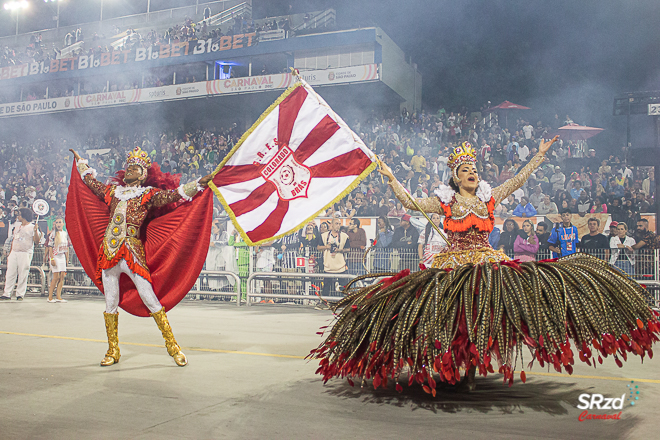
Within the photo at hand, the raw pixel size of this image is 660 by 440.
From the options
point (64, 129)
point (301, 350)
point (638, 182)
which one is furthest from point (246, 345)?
point (64, 129)

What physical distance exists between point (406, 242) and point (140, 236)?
17.9 ft

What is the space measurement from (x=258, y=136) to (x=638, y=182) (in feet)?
33.4

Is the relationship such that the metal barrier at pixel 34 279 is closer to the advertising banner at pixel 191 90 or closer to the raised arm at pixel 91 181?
the raised arm at pixel 91 181

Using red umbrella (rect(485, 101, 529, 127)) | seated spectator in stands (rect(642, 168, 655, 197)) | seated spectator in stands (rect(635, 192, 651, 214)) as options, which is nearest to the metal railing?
seated spectator in stands (rect(635, 192, 651, 214))

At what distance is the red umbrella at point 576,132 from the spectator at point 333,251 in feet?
27.3

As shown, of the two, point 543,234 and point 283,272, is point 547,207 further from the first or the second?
point 283,272

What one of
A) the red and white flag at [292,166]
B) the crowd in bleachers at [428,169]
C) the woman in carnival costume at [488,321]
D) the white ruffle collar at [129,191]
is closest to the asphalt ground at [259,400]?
the woman in carnival costume at [488,321]

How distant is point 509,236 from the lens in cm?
888

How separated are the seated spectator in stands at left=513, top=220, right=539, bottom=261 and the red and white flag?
17.9ft

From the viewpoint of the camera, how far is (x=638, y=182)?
1145cm

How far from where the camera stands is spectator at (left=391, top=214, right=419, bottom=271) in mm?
9234

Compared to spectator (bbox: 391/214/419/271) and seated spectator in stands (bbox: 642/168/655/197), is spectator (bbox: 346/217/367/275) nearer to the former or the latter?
spectator (bbox: 391/214/419/271)

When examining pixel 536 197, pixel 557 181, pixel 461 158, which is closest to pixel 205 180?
pixel 461 158

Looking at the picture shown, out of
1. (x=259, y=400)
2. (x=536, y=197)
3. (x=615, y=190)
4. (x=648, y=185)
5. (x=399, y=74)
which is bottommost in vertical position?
(x=259, y=400)
